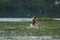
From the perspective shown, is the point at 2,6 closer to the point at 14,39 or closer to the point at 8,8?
the point at 8,8

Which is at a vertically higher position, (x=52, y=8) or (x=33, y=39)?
(x=33, y=39)

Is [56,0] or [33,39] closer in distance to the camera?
[33,39]

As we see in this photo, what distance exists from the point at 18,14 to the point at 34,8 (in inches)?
374

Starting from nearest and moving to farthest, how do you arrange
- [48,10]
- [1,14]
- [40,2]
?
[1,14]
[48,10]
[40,2]

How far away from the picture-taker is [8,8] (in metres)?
78.2

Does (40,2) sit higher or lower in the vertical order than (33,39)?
lower

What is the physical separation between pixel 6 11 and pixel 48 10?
9.93 meters

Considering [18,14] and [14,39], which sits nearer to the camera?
[14,39]

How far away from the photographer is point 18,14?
7288cm

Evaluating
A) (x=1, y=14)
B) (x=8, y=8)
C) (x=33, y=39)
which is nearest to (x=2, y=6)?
(x=8, y=8)

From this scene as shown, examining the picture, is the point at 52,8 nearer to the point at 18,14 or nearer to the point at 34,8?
the point at 34,8

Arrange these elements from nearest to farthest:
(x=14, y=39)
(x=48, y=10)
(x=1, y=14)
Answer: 1. (x=14, y=39)
2. (x=1, y=14)
3. (x=48, y=10)

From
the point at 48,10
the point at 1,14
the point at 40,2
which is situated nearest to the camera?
the point at 1,14

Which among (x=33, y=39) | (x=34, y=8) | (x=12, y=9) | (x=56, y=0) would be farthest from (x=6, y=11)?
(x=33, y=39)
